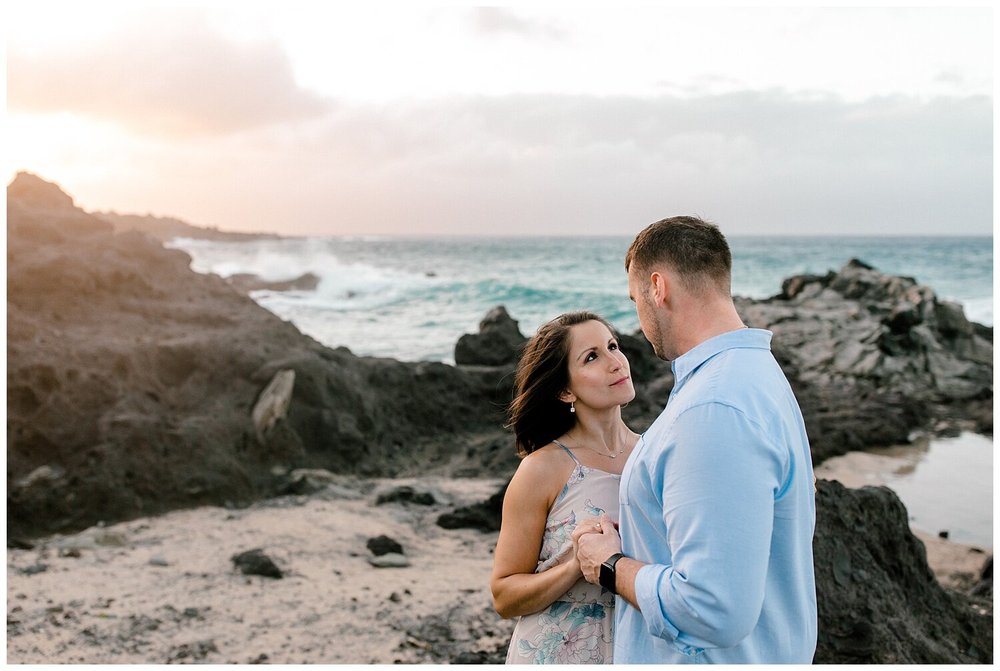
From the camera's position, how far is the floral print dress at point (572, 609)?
8.17 feet

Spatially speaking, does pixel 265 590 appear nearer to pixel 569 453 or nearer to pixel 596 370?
pixel 569 453

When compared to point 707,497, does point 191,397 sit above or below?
below

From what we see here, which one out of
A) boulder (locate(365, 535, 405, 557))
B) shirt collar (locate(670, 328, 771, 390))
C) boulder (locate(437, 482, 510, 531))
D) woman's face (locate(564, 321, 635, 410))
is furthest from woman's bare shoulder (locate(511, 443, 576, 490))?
boulder (locate(437, 482, 510, 531))

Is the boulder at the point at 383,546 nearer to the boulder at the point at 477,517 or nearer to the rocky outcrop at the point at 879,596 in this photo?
the boulder at the point at 477,517

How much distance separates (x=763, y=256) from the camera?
75500mm

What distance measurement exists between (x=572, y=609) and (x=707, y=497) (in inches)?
35.9

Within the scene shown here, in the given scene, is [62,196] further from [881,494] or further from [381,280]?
[381,280]

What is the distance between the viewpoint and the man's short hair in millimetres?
2078

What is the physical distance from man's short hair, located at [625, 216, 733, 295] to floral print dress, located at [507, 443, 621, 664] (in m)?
0.75

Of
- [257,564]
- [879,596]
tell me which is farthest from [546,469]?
[257,564]

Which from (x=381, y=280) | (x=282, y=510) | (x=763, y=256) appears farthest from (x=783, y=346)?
(x=763, y=256)

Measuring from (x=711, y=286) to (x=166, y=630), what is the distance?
4.88 m

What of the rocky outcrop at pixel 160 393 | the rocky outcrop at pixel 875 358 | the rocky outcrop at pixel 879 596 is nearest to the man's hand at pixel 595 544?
the rocky outcrop at pixel 879 596

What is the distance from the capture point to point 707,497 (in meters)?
1.76
